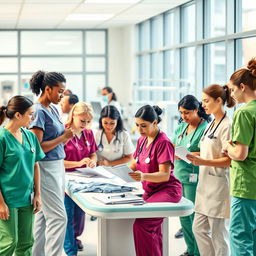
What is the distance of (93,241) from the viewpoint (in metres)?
4.76

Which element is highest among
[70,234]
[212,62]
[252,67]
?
[212,62]

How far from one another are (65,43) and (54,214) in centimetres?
820

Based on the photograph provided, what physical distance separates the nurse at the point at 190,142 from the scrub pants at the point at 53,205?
0.97 m

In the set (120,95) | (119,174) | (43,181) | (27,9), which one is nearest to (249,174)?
(119,174)

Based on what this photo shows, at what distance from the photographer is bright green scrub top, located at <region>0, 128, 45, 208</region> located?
301 centimetres

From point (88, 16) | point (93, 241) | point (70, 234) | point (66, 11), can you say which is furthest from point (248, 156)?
point (88, 16)

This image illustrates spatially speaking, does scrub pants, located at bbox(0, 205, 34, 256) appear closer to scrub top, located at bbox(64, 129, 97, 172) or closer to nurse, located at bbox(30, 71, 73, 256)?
nurse, located at bbox(30, 71, 73, 256)

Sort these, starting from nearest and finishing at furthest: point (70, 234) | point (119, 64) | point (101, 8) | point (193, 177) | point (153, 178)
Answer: point (153, 178) < point (193, 177) < point (70, 234) < point (101, 8) < point (119, 64)

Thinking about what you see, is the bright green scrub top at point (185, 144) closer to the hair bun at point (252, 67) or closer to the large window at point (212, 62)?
the hair bun at point (252, 67)

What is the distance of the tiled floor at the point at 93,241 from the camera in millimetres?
4418

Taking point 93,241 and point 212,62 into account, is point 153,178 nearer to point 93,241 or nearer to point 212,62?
point 93,241

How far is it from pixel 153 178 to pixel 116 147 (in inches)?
52.3

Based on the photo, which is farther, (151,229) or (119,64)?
(119,64)

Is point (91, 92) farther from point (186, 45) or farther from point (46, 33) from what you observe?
point (186, 45)
